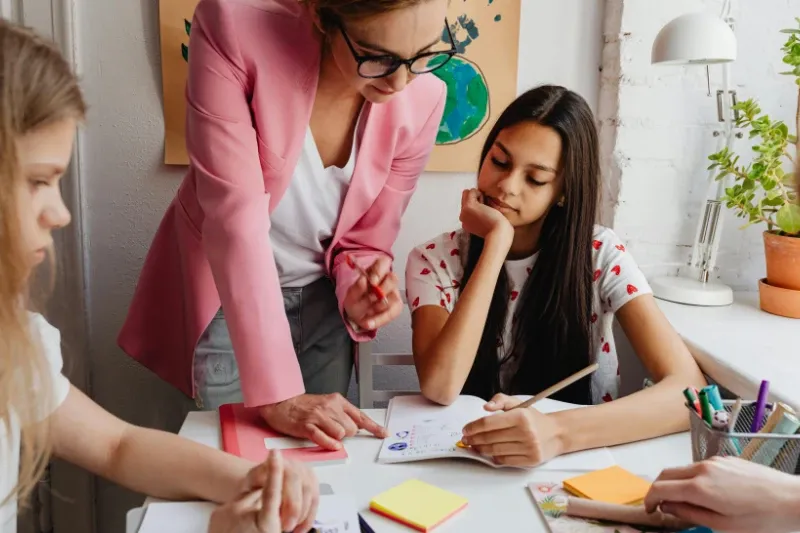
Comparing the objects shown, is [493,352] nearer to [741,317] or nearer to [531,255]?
[531,255]

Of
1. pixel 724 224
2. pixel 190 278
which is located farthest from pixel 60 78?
pixel 724 224

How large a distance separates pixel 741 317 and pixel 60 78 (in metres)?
1.48

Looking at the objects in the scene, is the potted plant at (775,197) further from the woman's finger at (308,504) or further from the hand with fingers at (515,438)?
the woman's finger at (308,504)

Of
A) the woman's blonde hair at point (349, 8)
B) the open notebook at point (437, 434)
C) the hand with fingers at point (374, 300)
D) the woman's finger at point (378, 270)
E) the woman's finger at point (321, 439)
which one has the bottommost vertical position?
the open notebook at point (437, 434)

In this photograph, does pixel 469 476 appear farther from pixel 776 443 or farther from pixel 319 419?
pixel 776 443

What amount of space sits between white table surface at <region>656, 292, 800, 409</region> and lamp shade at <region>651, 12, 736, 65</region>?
Result: 574mm

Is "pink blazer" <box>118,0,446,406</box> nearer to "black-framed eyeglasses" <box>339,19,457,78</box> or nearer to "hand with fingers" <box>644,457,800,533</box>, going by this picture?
"black-framed eyeglasses" <box>339,19,457,78</box>

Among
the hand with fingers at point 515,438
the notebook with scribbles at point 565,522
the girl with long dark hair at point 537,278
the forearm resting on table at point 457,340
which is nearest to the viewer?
the notebook with scribbles at point 565,522

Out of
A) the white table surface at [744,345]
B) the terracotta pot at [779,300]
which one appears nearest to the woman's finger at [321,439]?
the white table surface at [744,345]

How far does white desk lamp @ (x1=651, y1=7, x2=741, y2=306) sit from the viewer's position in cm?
148

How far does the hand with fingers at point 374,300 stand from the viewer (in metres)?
1.20

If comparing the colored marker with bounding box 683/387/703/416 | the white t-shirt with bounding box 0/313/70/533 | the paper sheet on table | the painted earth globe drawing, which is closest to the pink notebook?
the paper sheet on table

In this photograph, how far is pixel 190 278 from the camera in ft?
4.13

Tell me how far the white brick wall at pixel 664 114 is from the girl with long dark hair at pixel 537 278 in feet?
1.25
